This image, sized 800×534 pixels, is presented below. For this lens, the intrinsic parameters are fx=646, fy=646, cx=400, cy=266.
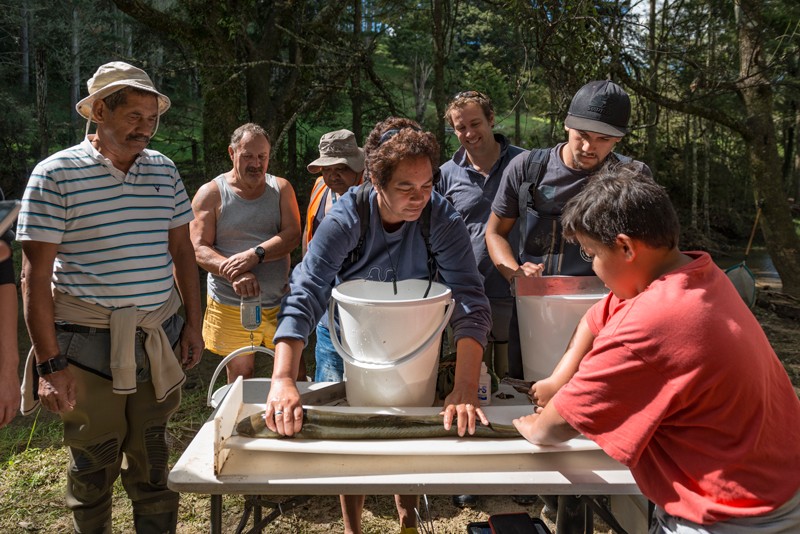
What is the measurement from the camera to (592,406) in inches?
59.4

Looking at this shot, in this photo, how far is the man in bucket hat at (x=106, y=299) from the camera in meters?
2.28

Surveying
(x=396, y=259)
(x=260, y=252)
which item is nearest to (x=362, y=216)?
(x=396, y=259)

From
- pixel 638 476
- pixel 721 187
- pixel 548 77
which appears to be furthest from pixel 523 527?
pixel 721 187

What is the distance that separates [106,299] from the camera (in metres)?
2.42

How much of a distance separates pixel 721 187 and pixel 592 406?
15.8m

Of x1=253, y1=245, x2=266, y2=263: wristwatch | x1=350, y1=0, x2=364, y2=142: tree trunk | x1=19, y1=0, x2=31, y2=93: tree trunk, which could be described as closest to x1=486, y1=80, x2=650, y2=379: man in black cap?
x1=253, y1=245, x2=266, y2=263: wristwatch

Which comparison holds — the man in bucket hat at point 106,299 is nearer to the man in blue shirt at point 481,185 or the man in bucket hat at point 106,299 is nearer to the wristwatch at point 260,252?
the wristwatch at point 260,252

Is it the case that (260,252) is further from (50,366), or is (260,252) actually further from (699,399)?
(699,399)

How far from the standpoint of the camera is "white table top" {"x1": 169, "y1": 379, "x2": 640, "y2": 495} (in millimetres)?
1671

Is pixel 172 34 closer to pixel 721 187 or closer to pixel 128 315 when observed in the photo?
pixel 128 315

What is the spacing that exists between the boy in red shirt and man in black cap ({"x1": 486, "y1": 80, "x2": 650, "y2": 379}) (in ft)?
3.02

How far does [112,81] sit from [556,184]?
1.77 metres

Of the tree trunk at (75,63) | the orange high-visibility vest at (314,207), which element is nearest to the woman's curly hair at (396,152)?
the orange high-visibility vest at (314,207)

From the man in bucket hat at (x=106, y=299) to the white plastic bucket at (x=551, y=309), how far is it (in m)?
1.42
